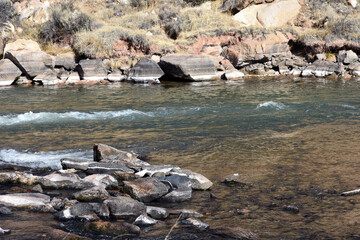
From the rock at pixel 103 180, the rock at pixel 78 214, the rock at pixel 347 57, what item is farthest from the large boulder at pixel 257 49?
the rock at pixel 78 214

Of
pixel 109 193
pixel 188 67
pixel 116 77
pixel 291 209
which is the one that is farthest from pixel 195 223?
pixel 116 77

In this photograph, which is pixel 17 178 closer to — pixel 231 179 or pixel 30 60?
pixel 231 179

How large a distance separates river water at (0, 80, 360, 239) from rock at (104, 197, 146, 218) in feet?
1.98

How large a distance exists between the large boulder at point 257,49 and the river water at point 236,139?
5.60m

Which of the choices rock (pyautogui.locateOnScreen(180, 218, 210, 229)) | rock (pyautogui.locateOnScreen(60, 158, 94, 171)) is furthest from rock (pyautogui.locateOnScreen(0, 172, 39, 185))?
rock (pyautogui.locateOnScreen(180, 218, 210, 229))

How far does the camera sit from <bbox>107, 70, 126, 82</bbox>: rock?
2003 cm

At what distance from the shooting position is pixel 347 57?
20234 millimetres

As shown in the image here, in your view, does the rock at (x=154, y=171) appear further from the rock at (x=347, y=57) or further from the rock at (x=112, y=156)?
the rock at (x=347, y=57)

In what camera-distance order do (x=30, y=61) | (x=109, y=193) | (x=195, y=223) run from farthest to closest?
(x=30, y=61) < (x=109, y=193) < (x=195, y=223)

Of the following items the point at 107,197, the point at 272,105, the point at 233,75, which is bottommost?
the point at 233,75

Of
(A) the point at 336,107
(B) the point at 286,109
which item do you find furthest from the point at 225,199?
(A) the point at 336,107

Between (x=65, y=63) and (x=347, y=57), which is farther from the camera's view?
(x=65, y=63)

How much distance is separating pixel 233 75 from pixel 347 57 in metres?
5.98

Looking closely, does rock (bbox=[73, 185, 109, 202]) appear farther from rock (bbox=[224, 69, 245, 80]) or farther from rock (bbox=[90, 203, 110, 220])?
rock (bbox=[224, 69, 245, 80])
